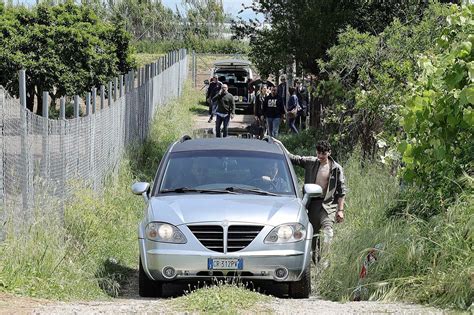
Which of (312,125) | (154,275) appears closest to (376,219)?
(154,275)

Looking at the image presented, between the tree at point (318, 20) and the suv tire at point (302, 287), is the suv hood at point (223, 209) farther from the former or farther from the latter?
the tree at point (318, 20)

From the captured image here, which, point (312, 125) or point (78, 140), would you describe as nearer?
point (78, 140)

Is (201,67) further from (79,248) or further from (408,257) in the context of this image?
(408,257)

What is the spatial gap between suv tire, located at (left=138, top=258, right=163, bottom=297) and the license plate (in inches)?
26.1

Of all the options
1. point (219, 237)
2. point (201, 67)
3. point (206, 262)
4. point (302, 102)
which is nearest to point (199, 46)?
point (201, 67)

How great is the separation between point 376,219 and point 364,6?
500 inches

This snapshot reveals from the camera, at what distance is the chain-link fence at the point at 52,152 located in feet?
32.0

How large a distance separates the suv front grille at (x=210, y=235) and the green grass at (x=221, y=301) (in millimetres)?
1130

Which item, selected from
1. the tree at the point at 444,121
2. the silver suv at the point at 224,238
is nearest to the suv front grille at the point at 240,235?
the silver suv at the point at 224,238

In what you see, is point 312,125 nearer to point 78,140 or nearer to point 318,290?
point 78,140

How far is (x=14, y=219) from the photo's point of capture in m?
9.63

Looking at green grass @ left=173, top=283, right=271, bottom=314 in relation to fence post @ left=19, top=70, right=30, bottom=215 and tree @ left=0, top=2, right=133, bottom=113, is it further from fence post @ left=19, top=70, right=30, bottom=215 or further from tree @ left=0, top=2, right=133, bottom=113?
tree @ left=0, top=2, right=133, bottom=113

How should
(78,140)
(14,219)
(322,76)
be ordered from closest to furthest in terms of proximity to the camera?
(14,219)
(78,140)
(322,76)

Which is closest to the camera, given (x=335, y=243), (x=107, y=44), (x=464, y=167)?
(x=464, y=167)
